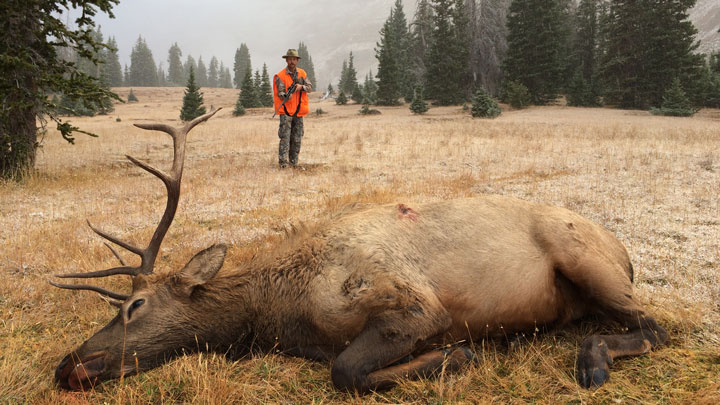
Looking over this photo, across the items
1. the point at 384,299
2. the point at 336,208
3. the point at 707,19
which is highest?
the point at 707,19

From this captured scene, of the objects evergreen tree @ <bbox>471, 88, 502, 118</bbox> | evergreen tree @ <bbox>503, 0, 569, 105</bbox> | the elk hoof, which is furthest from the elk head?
evergreen tree @ <bbox>503, 0, 569, 105</bbox>

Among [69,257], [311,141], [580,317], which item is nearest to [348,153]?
[311,141]

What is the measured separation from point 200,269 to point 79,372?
0.99 metres

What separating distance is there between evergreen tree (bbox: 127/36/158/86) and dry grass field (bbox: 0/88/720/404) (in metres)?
106

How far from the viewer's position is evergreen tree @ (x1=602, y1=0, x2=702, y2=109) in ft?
108

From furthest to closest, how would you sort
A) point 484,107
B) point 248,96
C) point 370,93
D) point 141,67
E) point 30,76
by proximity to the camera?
point 141,67, point 370,93, point 248,96, point 484,107, point 30,76

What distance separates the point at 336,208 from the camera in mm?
5867

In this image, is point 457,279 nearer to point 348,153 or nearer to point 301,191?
point 301,191

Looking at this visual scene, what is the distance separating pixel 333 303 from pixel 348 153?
1145cm

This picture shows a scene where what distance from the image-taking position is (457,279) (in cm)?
311

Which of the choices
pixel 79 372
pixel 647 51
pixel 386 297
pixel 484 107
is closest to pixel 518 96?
pixel 484 107

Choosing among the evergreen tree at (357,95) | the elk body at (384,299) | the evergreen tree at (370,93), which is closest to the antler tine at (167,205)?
the elk body at (384,299)

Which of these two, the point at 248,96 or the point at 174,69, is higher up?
the point at 174,69

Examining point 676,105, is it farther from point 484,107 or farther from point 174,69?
point 174,69
